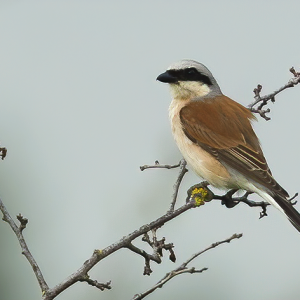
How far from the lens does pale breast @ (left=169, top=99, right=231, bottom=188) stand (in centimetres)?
385

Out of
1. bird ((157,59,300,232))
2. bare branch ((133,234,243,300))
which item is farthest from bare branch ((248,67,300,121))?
bare branch ((133,234,243,300))

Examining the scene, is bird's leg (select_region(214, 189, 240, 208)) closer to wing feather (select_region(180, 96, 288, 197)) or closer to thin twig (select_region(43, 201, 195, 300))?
wing feather (select_region(180, 96, 288, 197))

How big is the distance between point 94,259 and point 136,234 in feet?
0.81

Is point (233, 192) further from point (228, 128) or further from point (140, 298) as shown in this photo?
point (140, 298)

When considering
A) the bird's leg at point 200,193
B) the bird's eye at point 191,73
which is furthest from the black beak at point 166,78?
the bird's leg at point 200,193

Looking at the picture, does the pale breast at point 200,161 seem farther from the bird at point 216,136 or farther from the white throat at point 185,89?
the white throat at point 185,89

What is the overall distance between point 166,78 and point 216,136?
1.99 ft

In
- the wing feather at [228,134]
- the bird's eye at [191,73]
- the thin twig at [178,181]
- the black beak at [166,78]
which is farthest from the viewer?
the bird's eye at [191,73]

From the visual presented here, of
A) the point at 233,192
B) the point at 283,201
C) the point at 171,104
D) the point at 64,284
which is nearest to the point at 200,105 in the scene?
the point at 171,104

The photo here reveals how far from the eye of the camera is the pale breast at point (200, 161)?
151 inches

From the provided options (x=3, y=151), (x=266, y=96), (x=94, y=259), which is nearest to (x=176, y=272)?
(x=94, y=259)

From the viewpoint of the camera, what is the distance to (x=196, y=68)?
176 inches

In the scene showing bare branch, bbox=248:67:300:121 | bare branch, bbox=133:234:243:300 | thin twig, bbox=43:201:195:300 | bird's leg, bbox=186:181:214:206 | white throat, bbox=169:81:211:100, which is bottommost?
bare branch, bbox=133:234:243:300

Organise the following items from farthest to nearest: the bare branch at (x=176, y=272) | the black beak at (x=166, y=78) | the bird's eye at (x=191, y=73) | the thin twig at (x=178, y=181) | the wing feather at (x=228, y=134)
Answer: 1. the bird's eye at (x=191, y=73)
2. the black beak at (x=166, y=78)
3. the wing feather at (x=228, y=134)
4. the thin twig at (x=178, y=181)
5. the bare branch at (x=176, y=272)
